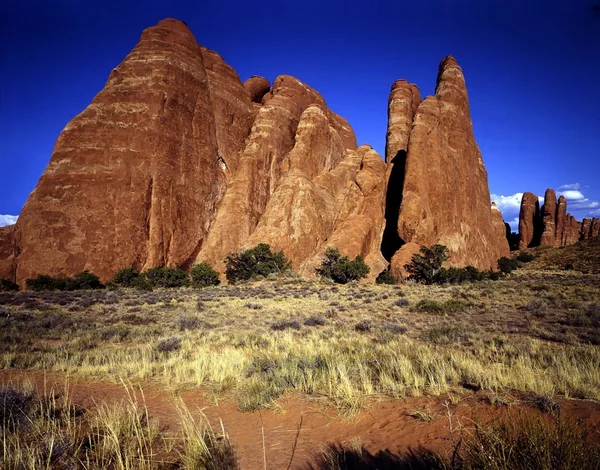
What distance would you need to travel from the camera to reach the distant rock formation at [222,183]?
125 feet

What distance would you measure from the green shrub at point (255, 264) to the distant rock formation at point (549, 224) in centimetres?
6925

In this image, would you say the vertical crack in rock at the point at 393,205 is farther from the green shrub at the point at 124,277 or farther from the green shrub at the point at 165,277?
the green shrub at the point at 124,277

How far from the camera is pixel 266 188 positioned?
2048 inches

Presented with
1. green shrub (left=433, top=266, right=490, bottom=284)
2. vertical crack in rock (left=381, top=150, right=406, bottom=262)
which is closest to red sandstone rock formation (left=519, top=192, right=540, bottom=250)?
vertical crack in rock (left=381, top=150, right=406, bottom=262)

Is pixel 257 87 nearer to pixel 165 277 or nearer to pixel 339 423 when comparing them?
pixel 165 277

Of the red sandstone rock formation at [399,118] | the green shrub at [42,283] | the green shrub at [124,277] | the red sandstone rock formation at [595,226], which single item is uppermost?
the red sandstone rock formation at [399,118]

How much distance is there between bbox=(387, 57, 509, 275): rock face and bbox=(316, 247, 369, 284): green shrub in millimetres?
3562

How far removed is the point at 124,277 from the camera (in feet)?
117

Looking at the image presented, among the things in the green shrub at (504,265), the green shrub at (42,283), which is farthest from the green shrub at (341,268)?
the green shrub at (42,283)

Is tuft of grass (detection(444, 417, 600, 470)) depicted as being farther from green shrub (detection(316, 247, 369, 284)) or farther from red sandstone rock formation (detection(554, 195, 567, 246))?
red sandstone rock formation (detection(554, 195, 567, 246))

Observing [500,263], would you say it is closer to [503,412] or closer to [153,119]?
[503,412]

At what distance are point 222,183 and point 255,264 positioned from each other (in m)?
18.1

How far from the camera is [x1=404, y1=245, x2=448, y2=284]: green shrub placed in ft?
108

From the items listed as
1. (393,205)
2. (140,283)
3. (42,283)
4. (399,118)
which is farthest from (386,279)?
(42,283)
